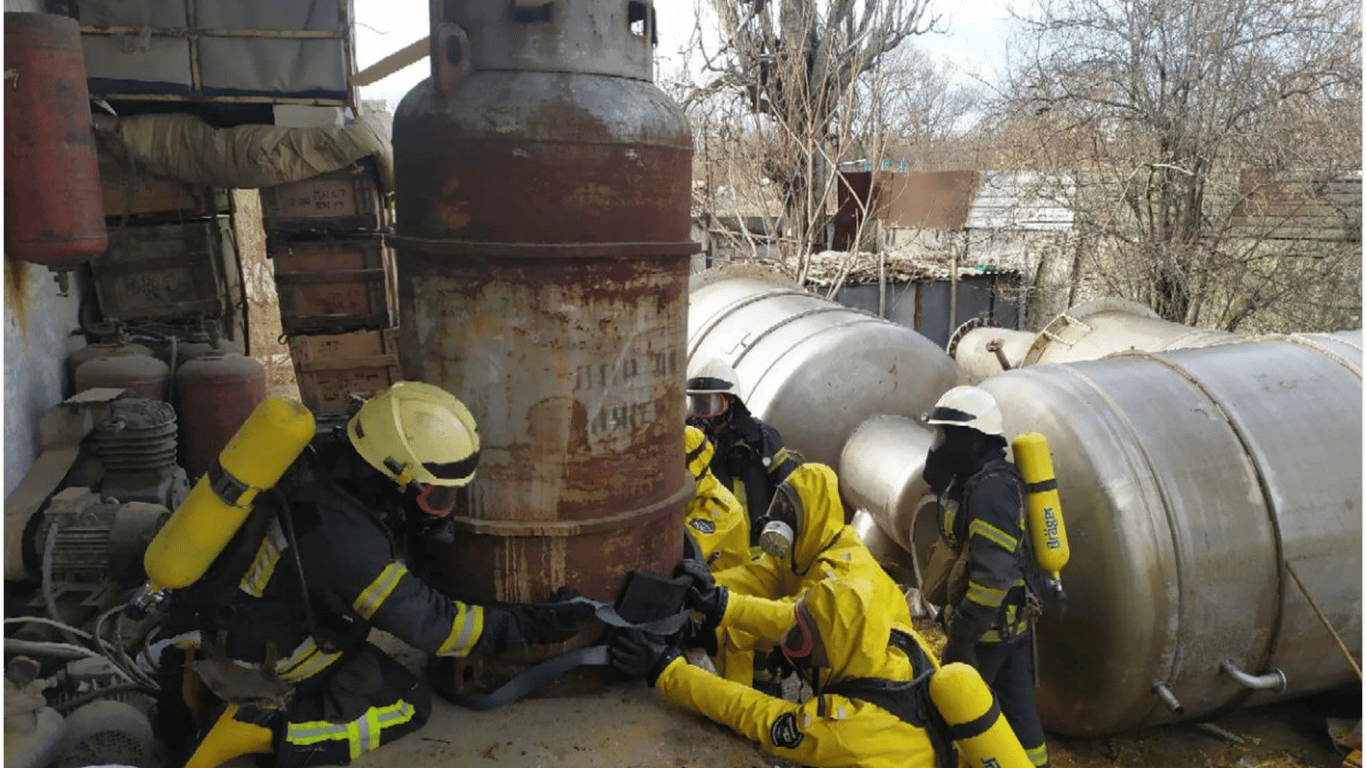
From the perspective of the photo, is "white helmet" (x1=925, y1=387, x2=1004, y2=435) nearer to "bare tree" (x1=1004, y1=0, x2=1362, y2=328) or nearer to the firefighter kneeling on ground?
the firefighter kneeling on ground

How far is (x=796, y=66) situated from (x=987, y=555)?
9451mm

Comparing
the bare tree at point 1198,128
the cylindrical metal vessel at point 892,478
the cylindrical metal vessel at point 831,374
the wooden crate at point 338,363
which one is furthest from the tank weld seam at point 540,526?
the bare tree at point 1198,128

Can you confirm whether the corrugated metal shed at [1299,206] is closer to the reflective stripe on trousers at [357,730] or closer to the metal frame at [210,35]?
the metal frame at [210,35]

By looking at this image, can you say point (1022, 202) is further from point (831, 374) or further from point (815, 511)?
point (815, 511)

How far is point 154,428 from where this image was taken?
5.09 metres

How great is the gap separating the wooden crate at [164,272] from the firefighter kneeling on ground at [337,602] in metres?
4.83

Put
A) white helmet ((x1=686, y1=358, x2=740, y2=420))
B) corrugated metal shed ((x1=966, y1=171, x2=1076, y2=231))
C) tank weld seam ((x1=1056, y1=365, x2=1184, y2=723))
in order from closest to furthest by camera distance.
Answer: tank weld seam ((x1=1056, y1=365, x2=1184, y2=723)) < white helmet ((x1=686, y1=358, x2=740, y2=420)) < corrugated metal shed ((x1=966, y1=171, x2=1076, y2=231))

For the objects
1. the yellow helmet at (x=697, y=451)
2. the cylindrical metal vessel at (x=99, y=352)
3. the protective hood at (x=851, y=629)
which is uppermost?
the cylindrical metal vessel at (x=99, y=352)

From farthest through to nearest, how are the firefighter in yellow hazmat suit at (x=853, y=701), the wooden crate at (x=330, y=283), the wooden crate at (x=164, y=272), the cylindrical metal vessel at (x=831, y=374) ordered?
1. the wooden crate at (x=330, y=283)
2. the wooden crate at (x=164, y=272)
3. the cylindrical metal vessel at (x=831, y=374)
4. the firefighter in yellow hazmat suit at (x=853, y=701)

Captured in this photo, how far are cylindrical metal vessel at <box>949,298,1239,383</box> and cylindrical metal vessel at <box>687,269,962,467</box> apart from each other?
1767 millimetres

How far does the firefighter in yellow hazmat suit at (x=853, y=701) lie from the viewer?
9.52 feet

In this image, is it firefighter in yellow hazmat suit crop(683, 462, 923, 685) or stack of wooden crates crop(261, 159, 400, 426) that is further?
stack of wooden crates crop(261, 159, 400, 426)

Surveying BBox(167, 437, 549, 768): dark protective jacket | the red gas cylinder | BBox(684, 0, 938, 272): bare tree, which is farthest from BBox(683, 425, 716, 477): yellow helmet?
BBox(684, 0, 938, 272): bare tree

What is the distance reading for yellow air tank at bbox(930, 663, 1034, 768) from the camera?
2973 mm
